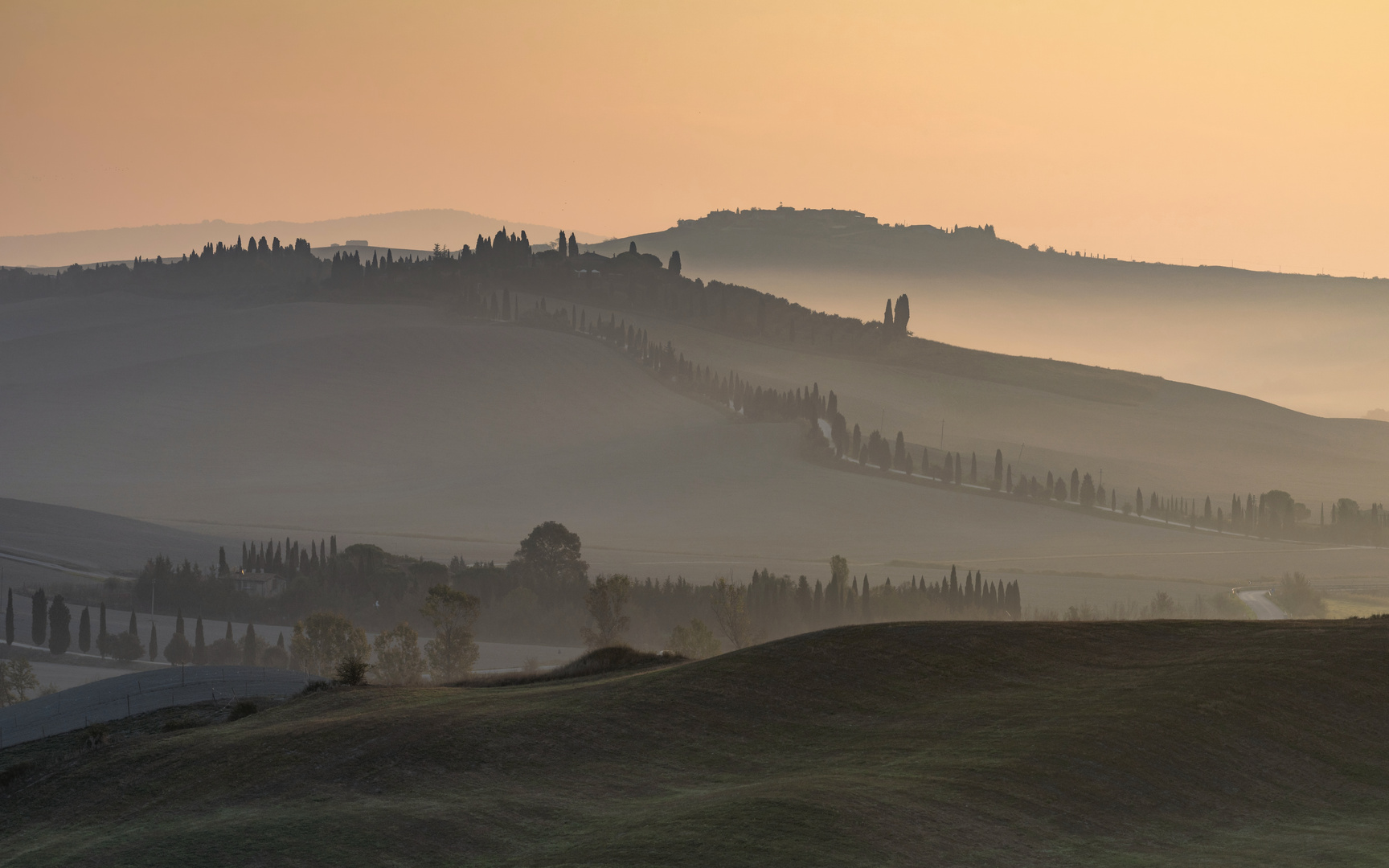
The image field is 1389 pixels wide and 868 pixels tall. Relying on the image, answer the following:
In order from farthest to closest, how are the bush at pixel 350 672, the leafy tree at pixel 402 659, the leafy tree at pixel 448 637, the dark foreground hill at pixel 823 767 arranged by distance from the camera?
1. the leafy tree at pixel 402 659
2. the leafy tree at pixel 448 637
3. the bush at pixel 350 672
4. the dark foreground hill at pixel 823 767

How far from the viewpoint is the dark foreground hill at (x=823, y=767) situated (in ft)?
102

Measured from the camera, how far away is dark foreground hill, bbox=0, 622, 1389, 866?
31078 mm

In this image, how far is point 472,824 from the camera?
33.0 m

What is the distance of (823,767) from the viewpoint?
1518 inches

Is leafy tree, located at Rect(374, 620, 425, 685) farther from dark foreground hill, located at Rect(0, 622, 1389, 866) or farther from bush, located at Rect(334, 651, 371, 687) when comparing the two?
dark foreground hill, located at Rect(0, 622, 1389, 866)

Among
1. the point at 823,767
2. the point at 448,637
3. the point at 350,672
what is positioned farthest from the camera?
the point at 448,637

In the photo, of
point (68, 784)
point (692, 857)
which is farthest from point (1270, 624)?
point (68, 784)

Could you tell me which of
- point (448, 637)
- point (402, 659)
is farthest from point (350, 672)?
point (402, 659)

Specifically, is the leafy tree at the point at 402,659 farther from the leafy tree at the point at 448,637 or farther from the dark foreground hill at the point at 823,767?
the dark foreground hill at the point at 823,767

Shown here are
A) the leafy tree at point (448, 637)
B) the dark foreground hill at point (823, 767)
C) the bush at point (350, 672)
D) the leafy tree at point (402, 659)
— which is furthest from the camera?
the leafy tree at point (402, 659)

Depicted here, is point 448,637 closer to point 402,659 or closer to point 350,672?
point 402,659

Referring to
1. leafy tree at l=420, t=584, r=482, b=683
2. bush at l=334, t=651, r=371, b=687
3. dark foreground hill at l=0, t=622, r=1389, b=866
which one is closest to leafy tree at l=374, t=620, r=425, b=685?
leafy tree at l=420, t=584, r=482, b=683

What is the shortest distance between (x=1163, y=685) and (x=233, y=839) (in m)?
30.5

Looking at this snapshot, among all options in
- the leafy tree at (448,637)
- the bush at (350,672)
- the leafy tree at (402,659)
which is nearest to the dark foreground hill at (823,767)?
the bush at (350,672)
